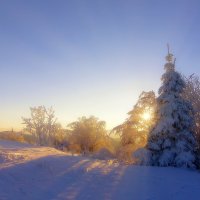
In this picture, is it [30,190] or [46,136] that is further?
[46,136]

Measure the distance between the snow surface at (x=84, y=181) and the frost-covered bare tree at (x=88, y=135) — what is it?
35297 mm

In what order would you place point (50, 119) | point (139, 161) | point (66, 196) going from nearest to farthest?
point (66, 196) → point (139, 161) → point (50, 119)

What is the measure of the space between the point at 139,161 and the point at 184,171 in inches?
135

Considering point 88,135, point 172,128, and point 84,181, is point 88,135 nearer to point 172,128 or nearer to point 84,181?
point 172,128

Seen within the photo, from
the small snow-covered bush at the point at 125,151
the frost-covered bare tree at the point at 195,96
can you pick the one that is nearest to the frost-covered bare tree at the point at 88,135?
the small snow-covered bush at the point at 125,151

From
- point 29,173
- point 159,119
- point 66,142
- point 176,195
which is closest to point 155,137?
point 159,119

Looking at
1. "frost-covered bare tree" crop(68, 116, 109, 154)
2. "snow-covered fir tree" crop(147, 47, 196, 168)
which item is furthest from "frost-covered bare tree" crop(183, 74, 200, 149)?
"frost-covered bare tree" crop(68, 116, 109, 154)

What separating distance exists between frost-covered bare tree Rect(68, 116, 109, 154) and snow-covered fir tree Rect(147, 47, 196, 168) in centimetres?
3137

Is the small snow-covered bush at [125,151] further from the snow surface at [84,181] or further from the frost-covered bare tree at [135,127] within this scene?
the snow surface at [84,181]

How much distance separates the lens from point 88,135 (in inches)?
2136

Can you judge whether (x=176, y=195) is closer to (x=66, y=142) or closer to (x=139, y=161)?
(x=139, y=161)

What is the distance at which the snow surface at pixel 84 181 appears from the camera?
12428mm

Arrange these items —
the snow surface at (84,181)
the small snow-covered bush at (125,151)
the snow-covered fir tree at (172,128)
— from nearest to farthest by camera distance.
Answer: the snow surface at (84,181)
the snow-covered fir tree at (172,128)
the small snow-covered bush at (125,151)

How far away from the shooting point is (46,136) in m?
44.0
